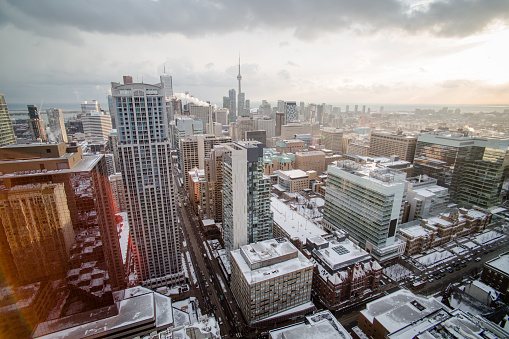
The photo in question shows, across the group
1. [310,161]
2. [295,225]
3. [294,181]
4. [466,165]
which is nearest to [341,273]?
[295,225]

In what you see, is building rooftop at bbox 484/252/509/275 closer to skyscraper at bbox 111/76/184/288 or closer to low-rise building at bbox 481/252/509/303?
low-rise building at bbox 481/252/509/303

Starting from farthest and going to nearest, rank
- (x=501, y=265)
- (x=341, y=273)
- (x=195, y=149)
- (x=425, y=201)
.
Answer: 1. (x=195, y=149)
2. (x=425, y=201)
3. (x=501, y=265)
4. (x=341, y=273)

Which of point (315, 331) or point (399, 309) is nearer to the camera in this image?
point (315, 331)

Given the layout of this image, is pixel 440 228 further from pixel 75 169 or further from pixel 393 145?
pixel 75 169

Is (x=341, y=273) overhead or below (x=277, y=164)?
below

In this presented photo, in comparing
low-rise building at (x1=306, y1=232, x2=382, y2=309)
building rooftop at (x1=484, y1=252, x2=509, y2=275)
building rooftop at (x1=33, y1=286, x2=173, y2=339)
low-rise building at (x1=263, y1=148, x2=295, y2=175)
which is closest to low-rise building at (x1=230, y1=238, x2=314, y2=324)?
low-rise building at (x1=306, y1=232, x2=382, y2=309)

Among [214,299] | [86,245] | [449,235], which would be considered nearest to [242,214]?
[214,299]

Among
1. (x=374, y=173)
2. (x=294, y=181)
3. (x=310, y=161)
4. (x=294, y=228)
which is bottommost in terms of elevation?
(x=294, y=228)
